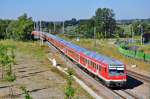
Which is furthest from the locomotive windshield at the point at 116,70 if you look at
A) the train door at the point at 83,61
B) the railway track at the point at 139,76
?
the train door at the point at 83,61

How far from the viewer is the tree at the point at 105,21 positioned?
156 m

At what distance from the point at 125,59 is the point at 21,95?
33320mm

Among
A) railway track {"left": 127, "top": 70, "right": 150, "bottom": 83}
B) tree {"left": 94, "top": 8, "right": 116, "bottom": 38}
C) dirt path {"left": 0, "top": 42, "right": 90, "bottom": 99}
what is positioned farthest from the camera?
tree {"left": 94, "top": 8, "right": 116, "bottom": 38}

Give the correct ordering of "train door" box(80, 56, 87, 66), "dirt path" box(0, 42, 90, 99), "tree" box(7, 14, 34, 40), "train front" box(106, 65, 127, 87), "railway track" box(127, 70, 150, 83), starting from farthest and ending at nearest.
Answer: "tree" box(7, 14, 34, 40)
"train door" box(80, 56, 87, 66)
"railway track" box(127, 70, 150, 83)
"train front" box(106, 65, 127, 87)
"dirt path" box(0, 42, 90, 99)

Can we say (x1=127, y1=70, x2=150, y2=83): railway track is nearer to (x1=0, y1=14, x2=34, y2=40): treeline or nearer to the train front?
the train front

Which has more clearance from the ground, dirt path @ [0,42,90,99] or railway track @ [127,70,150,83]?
dirt path @ [0,42,90,99]

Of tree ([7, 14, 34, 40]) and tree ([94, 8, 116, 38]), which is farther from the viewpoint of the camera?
tree ([94, 8, 116, 38])

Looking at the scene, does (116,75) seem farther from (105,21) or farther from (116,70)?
(105,21)

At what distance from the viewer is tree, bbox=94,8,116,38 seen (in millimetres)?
155775

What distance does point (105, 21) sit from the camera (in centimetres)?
15850

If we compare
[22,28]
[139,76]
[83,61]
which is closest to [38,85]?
[83,61]

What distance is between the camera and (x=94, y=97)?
3244 centimetres

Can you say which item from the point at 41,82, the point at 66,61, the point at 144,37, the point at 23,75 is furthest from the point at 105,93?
the point at 144,37

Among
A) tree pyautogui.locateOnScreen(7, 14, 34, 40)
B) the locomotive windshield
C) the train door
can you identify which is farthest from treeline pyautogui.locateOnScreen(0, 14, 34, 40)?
the locomotive windshield
